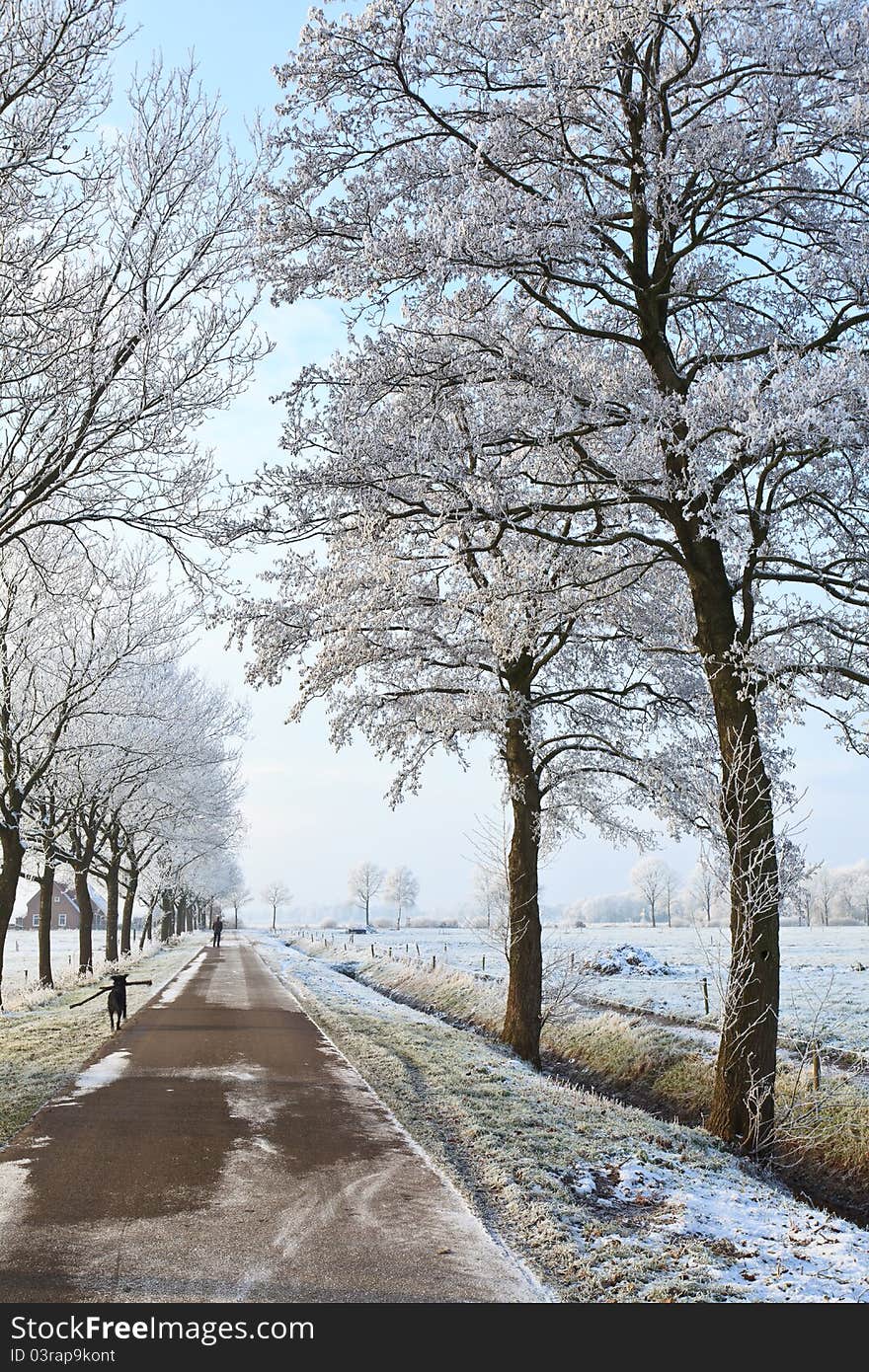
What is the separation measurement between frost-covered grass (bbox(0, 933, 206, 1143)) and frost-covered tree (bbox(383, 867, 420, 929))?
11236 cm

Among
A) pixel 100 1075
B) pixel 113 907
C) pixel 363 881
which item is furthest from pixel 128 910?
pixel 363 881

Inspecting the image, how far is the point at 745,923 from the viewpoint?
9.15m

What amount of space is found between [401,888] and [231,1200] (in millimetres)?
130079

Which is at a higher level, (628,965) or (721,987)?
(721,987)

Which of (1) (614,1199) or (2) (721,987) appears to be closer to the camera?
(1) (614,1199)

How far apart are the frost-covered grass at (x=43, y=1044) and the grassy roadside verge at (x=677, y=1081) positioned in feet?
23.5

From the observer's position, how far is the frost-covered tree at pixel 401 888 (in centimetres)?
13412

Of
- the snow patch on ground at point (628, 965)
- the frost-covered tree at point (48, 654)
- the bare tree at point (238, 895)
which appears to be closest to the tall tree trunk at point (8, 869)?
the frost-covered tree at point (48, 654)

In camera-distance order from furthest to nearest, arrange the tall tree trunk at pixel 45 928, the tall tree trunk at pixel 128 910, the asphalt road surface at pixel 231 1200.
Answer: the tall tree trunk at pixel 128 910 < the tall tree trunk at pixel 45 928 < the asphalt road surface at pixel 231 1200

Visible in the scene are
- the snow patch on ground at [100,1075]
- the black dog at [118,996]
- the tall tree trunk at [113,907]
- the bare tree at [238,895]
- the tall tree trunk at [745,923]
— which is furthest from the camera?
the bare tree at [238,895]

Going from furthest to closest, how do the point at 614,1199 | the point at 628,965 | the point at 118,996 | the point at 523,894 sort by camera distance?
1. the point at 628,965
2. the point at 523,894
3. the point at 118,996
4. the point at 614,1199

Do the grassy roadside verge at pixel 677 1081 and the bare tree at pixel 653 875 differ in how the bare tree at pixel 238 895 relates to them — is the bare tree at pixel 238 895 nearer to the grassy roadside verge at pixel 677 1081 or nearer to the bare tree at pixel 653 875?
the bare tree at pixel 653 875

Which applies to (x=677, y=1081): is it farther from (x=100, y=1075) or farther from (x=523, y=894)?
(x=100, y=1075)
